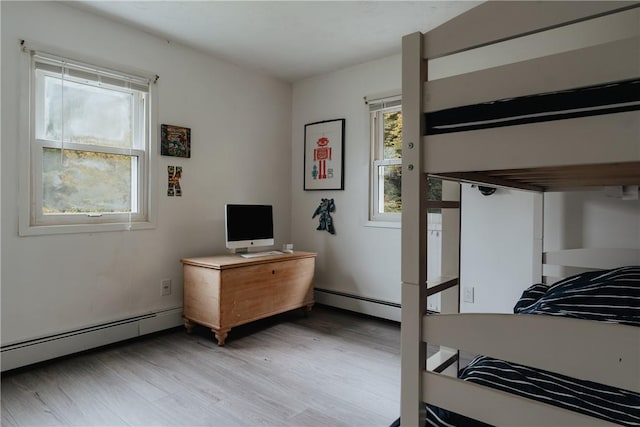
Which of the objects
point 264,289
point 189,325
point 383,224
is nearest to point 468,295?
point 383,224

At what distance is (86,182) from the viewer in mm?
2598

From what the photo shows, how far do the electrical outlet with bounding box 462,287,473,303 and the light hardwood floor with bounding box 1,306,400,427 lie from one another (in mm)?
598

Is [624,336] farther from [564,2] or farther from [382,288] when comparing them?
[382,288]

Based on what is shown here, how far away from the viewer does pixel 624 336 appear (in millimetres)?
681

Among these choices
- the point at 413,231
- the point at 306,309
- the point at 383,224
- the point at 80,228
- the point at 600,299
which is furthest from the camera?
the point at 306,309

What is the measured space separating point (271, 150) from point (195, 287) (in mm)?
1595

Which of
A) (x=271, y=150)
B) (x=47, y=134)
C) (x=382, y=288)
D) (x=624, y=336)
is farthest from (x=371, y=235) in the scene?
(x=624, y=336)

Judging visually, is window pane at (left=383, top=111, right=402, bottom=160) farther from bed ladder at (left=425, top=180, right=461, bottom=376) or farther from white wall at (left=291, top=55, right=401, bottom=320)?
bed ladder at (left=425, top=180, right=461, bottom=376)

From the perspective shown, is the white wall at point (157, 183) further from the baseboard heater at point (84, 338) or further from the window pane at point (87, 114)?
the window pane at point (87, 114)

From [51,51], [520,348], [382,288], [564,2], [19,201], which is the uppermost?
[51,51]

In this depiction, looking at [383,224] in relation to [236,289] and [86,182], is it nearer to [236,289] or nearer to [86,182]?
[236,289]

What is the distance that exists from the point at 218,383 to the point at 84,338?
3.55 feet

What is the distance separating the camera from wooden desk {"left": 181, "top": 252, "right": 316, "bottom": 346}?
8.86 ft

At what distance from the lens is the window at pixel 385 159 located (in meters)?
3.32
